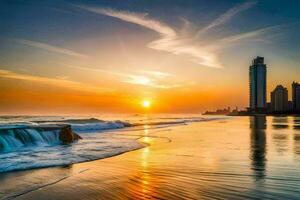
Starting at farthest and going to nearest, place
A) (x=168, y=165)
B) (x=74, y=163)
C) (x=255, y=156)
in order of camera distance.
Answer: (x=255, y=156) → (x=74, y=163) → (x=168, y=165)

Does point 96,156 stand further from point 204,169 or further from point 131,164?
point 204,169

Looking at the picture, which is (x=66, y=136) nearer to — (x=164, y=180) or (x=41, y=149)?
(x=41, y=149)

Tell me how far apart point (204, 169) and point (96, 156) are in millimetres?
6227

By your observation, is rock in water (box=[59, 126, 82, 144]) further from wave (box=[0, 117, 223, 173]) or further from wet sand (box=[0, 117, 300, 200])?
wet sand (box=[0, 117, 300, 200])

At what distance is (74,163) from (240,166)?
7.04 metres

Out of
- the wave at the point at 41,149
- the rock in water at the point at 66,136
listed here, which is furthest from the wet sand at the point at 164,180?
the rock in water at the point at 66,136

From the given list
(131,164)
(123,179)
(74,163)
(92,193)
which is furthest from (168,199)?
(74,163)

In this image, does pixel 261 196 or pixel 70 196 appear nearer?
pixel 261 196

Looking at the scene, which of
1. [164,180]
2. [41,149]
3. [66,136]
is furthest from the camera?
[66,136]

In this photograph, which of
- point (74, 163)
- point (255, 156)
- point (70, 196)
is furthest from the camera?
point (255, 156)

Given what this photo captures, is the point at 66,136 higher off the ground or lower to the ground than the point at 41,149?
higher

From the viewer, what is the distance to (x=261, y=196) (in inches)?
288

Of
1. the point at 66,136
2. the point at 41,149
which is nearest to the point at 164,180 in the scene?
the point at 41,149

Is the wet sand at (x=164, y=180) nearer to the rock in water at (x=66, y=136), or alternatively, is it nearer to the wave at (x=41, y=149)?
the wave at (x=41, y=149)
